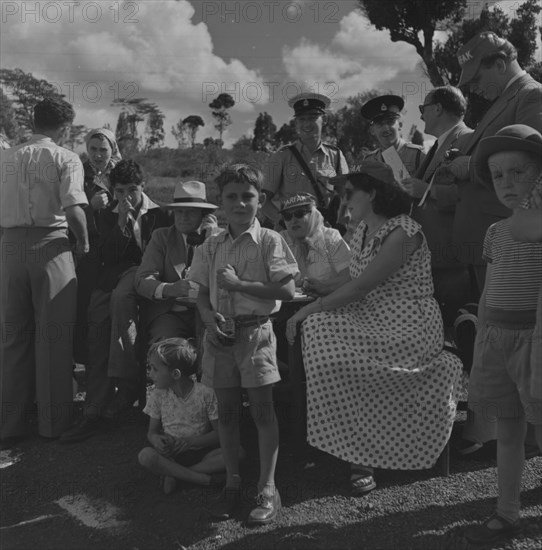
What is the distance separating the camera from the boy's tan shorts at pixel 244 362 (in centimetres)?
292

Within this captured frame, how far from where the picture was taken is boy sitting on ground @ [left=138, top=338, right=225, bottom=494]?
128 inches

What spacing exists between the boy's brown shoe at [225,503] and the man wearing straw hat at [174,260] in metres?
1.33

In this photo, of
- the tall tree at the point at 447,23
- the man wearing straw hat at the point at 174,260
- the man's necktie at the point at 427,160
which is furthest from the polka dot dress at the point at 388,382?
the tall tree at the point at 447,23

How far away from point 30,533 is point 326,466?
1.62 metres

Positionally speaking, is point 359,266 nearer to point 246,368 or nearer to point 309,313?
point 309,313

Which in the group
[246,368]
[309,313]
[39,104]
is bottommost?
[246,368]

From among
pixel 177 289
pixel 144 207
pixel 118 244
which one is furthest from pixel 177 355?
pixel 144 207

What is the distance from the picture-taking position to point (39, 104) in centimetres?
423

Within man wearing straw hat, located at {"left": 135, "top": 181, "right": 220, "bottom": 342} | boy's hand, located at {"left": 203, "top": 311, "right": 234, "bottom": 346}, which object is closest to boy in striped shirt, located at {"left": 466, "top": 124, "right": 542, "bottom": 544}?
boy's hand, located at {"left": 203, "top": 311, "right": 234, "bottom": 346}

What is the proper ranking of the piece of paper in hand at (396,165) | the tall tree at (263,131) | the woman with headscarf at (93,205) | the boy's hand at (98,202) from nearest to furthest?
the piece of paper in hand at (396,165)
the woman with headscarf at (93,205)
the boy's hand at (98,202)
the tall tree at (263,131)

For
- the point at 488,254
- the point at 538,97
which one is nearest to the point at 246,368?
the point at 488,254

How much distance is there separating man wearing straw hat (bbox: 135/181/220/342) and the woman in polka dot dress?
4.18ft

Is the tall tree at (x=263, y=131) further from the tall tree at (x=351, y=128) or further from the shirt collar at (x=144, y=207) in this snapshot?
the shirt collar at (x=144, y=207)

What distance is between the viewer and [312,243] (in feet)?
13.3
